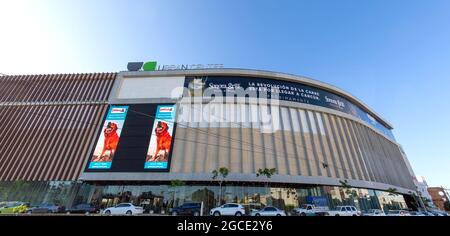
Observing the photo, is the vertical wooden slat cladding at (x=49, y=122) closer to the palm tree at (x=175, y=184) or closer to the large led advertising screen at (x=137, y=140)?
the large led advertising screen at (x=137, y=140)

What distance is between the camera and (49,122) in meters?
40.9

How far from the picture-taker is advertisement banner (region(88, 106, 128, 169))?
35716mm

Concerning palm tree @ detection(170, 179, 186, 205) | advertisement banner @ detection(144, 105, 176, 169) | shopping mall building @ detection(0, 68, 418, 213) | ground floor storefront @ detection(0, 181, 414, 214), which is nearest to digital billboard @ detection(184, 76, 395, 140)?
shopping mall building @ detection(0, 68, 418, 213)

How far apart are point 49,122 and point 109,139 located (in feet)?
46.0

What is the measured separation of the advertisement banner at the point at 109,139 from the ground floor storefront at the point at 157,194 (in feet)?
11.7

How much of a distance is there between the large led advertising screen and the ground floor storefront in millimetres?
3222

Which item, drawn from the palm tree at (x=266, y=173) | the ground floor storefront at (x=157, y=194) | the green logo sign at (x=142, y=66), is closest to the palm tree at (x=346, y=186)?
the ground floor storefront at (x=157, y=194)

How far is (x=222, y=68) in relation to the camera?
4747 cm

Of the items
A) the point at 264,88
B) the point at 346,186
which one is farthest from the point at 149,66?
the point at 346,186

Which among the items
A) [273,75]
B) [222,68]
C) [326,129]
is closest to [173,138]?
[222,68]

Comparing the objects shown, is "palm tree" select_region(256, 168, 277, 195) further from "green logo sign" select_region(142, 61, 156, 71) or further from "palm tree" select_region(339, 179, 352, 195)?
"green logo sign" select_region(142, 61, 156, 71)
